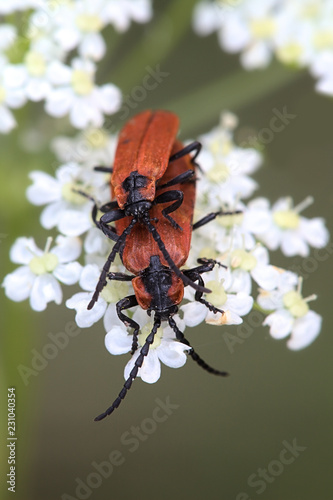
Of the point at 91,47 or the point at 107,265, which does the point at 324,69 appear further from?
the point at 107,265

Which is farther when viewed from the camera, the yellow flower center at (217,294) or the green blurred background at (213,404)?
the green blurred background at (213,404)

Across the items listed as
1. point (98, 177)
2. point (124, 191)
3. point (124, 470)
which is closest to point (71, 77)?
point (98, 177)

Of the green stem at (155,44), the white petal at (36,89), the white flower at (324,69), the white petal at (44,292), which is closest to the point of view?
the white petal at (44,292)

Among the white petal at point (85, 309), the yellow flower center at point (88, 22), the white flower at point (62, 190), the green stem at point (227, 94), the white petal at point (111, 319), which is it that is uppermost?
the yellow flower center at point (88, 22)

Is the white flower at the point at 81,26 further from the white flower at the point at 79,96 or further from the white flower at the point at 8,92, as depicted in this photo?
the white flower at the point at 8,92

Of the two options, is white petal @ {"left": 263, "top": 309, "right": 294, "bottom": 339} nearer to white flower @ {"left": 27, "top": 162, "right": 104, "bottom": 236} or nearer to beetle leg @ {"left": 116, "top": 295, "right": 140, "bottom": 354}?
beetle leg @ {"left": 116, "top": 295, "right": 140, "bottom": 354}

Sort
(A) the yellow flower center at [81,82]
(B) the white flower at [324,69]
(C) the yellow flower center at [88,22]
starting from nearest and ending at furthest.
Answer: (A) the yellow flower center at [81,82] < (C) the yellow flower center at [88,22] < (B) the white flower at [324,69]

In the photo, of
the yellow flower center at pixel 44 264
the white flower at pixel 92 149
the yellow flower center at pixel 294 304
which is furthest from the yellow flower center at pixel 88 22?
the yellow flower center at pixel 294 304
